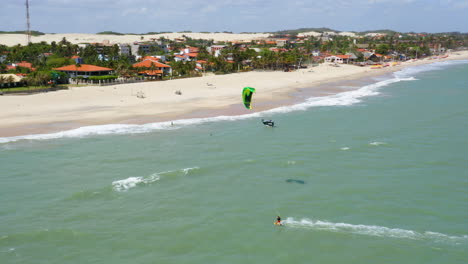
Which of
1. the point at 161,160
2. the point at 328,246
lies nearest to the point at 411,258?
the point at 328,246

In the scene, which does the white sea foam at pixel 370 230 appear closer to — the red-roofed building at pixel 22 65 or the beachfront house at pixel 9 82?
the beachfront house at pixel 9 82

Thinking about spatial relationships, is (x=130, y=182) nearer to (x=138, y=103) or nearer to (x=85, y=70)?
(x=138, y=103)

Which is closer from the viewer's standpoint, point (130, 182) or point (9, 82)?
point (130, 182)

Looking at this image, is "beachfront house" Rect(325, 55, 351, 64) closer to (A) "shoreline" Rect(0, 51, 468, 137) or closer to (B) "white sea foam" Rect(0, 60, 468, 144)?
(A) "shoreline" Rect(0, 51, 468, 137)

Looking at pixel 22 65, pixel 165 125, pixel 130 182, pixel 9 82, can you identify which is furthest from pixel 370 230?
pixel 22 65

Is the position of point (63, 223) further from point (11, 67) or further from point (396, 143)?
point (11, 67)

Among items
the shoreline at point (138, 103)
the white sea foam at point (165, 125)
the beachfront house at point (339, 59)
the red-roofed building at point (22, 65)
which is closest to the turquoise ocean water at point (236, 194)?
the white sea foam at point (165, 125)

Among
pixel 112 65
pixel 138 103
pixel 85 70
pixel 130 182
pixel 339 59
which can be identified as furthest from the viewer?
pixel 339 59

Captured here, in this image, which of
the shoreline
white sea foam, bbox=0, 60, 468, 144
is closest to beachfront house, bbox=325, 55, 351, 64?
the shoreline
